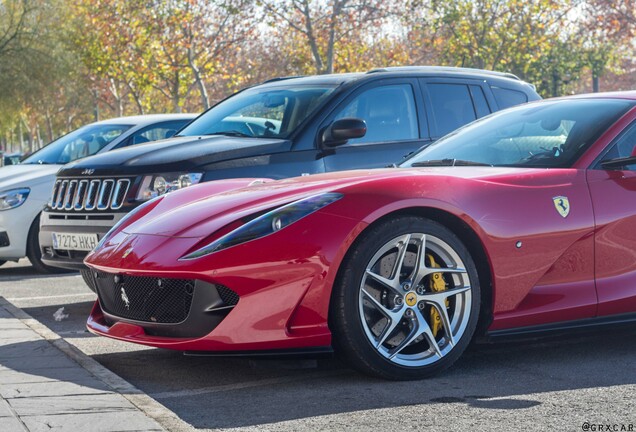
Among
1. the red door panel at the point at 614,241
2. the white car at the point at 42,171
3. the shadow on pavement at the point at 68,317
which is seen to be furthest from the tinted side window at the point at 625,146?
the white car at the point at 42,171

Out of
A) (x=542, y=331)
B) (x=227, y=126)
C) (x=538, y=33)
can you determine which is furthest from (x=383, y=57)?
(x=542, y=331)

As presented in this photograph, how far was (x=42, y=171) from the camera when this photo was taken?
11.1 metres

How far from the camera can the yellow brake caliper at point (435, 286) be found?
5062 mm

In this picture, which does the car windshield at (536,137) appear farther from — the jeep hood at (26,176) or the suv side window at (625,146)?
the jeep hood at (26,176)

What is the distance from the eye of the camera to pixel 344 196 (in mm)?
4918

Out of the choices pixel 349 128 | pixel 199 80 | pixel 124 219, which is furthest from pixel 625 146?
pixel 199 80

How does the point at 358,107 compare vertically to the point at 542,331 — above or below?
above

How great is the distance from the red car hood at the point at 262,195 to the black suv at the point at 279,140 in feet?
7.13

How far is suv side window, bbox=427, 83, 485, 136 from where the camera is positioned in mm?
8945

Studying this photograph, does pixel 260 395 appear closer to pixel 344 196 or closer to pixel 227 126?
pixel 344 196

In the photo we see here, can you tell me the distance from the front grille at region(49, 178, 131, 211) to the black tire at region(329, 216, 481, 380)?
3.72m

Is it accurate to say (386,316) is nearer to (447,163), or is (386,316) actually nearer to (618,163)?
(447,163)

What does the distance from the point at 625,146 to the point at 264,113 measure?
367 cm

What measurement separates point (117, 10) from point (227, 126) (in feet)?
110
